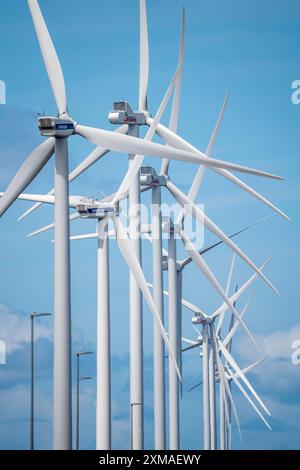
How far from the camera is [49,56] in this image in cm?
5603

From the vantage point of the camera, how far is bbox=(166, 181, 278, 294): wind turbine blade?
202ft

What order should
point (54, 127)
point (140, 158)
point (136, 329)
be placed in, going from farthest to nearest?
point (136, 329), point (140, 158), point (54, 127)

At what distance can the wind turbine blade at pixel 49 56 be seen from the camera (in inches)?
2200

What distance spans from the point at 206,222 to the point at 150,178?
11.2 m

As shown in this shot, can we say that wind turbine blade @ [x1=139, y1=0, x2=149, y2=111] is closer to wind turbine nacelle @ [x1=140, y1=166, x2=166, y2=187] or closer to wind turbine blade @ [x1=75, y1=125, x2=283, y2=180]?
wind turbine nacelle @ [x1=140, y1=166, x2=166, y2=187]

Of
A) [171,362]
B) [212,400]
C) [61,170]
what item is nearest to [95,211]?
[61,170]

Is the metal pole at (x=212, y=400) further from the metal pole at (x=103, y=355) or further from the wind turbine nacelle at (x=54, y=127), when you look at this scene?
the wind turbine nacelle at (x=54, y=127)

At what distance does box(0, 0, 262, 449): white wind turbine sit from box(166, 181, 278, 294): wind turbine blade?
409 inches

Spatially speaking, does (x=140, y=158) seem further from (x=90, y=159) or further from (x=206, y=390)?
(x=206, y=390)

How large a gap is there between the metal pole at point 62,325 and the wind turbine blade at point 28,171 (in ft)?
3.96

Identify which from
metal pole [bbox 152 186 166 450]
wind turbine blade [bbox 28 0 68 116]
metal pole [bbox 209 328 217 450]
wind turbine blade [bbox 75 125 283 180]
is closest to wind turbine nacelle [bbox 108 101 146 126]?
metal pole [bbox 152 186 166 450]
